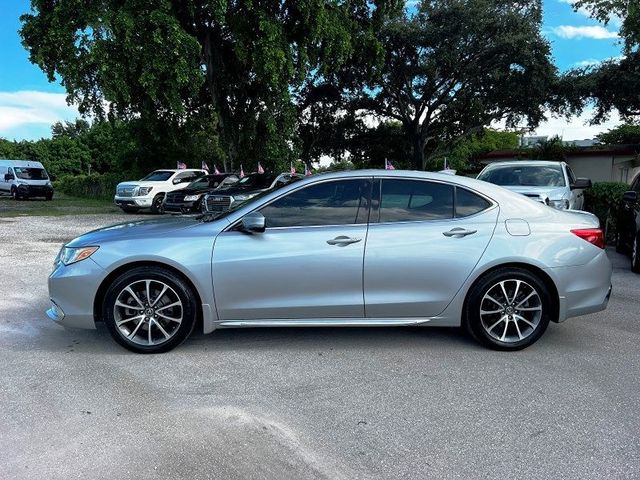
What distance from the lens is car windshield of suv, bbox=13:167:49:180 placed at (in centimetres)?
2888

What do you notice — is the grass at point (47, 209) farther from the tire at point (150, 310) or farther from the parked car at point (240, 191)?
the tire at point (150, 310)

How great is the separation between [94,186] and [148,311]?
114 ft

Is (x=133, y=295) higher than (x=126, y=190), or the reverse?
(x=126, y=190)

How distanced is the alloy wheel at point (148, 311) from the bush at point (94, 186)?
29.0 metres

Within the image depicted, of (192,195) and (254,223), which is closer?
(254,223)

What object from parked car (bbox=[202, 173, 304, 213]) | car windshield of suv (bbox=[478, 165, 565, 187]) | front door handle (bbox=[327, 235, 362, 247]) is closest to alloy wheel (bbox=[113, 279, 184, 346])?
front door handle (bbox=[327, 235, 362, 247])

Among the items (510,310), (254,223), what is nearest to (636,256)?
(510,310)

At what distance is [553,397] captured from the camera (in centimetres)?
361

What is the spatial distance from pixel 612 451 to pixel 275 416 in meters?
2.00

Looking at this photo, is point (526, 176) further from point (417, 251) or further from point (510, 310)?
point (417, 251)

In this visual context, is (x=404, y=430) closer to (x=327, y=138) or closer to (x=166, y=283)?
(x=166, y=283)

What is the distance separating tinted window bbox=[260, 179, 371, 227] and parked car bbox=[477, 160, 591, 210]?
5982mm

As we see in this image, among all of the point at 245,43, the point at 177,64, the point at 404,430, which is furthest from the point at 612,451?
the point at 245,43

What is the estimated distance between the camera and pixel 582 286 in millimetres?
4461
